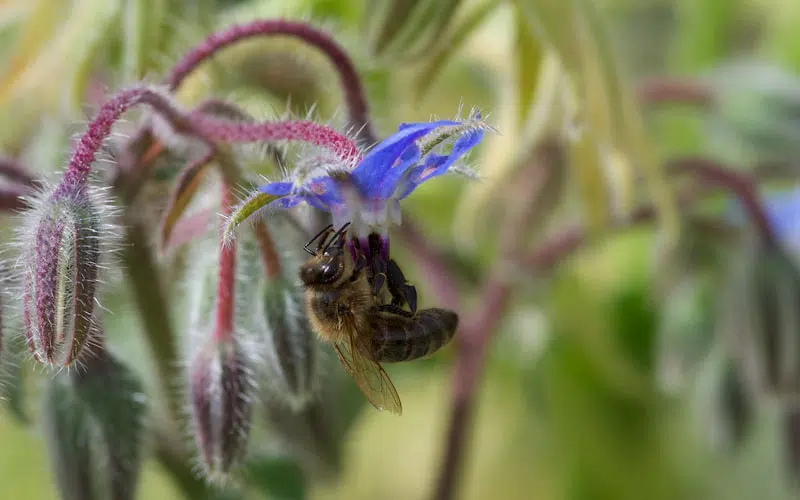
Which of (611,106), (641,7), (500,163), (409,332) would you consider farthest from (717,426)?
(641,7)

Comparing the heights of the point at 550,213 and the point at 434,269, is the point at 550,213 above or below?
above

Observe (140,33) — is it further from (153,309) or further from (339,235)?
(339,235)

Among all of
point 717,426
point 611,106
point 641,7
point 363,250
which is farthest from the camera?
point 641,7

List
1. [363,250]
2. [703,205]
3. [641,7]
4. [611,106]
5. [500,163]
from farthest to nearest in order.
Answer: [641,7]
[703,205]
[500,163]
[611,106]
[363,250]

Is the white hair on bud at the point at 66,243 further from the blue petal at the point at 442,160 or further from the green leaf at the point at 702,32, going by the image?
the green leaf at the point at 702,32

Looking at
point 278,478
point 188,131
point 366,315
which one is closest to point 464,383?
point 278,478

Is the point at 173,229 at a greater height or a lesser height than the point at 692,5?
lesser

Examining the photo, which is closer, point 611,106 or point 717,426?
point 611,106

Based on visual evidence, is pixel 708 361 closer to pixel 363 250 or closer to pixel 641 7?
pixel 363 250

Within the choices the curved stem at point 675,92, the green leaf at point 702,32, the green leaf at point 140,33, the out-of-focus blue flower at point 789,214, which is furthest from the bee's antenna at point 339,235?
the green leaf at point 702,32
